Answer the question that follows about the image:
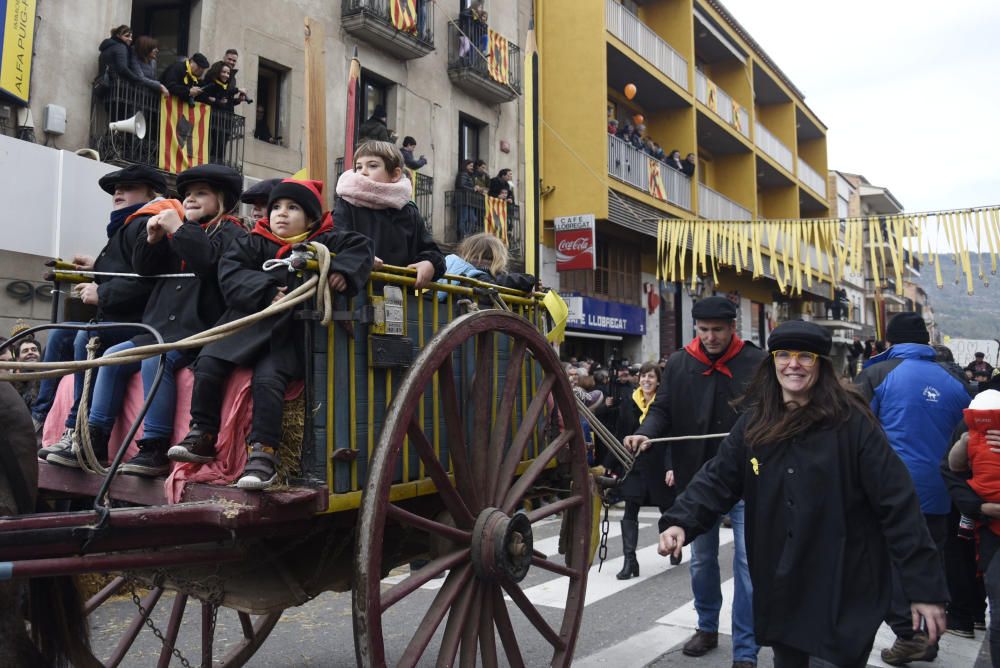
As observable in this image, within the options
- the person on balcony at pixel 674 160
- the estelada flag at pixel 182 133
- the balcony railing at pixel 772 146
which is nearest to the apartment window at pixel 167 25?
the estelada flag at pixel 182 133

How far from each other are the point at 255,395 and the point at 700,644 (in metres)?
3.32

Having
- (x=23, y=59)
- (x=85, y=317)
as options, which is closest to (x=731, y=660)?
(x=85, y=317)

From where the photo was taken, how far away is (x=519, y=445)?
347 centimetres

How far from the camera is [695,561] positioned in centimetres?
489

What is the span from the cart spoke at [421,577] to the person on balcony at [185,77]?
9.17 metres

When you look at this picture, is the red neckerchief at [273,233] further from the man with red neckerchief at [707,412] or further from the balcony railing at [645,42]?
the balcony railing at [645,42]

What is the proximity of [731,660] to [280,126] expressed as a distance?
10712mm

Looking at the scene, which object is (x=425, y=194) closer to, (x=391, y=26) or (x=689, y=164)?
(x=391, y=26)

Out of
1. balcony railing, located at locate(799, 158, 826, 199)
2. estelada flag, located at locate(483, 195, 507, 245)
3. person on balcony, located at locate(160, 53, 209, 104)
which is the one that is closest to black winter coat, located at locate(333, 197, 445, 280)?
person on balcony, located at locate(160, 53, 209, 104)

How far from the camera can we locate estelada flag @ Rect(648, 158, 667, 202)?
19.7m

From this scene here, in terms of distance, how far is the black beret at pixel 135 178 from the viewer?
381cm

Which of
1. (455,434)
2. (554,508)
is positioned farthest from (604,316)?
(455,434)

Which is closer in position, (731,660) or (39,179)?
(731,660)

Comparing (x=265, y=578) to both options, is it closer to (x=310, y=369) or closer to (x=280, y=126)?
(x=310, y=369)
